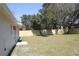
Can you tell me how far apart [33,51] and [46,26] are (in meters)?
0.48

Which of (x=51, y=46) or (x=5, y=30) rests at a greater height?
(x=5, y=30)

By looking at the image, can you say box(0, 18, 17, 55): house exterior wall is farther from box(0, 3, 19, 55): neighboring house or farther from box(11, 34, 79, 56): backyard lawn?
box(11, 34, 79, 56): backyard lawn

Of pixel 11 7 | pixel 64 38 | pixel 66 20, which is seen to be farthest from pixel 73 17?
pixel 11 7

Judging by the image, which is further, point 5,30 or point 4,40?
point 5,30

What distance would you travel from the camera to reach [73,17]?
9.60 feet

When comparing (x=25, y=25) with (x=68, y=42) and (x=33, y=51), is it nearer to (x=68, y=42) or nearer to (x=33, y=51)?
(x=33, y=51)

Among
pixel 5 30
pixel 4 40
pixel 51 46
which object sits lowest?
pixel 51 46

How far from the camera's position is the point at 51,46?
10.1ft

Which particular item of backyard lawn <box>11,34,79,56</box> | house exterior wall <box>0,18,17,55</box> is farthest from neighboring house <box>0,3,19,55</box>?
backyard lawn <box>11,34,79,56</box>

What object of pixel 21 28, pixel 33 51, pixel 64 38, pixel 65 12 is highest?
pixel 65 12

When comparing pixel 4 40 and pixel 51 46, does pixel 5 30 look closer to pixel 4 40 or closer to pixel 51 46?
pixel 4 40

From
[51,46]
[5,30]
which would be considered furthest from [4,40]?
[51,46]

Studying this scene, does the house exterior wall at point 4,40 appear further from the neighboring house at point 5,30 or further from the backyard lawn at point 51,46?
the backyard lawn at point 51,46

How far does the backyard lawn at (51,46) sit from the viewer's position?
2998 mm
